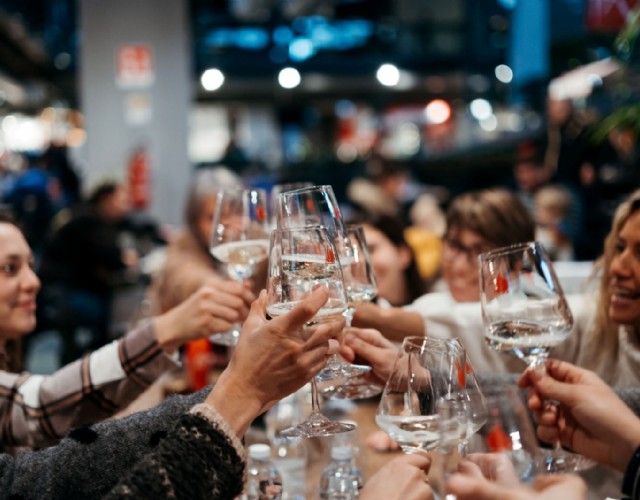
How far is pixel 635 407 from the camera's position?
1.52m

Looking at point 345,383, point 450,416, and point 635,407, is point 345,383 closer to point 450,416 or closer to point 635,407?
point 450,416

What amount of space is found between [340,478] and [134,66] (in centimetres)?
798

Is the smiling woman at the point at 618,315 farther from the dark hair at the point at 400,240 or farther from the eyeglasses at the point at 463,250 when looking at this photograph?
the dark hair at the point at 400,240

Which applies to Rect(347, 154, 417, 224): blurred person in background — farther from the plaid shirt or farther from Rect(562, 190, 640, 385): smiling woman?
the plaid shirt

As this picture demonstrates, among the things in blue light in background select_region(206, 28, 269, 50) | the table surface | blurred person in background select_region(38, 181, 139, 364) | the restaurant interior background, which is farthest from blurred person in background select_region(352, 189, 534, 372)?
blue light in background select_region(206, 28, 269, 50)

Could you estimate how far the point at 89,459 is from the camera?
1200mm

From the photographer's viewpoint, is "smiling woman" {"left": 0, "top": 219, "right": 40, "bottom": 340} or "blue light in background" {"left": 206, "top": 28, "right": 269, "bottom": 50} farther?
"blue light in background" {"left": 206, "top": 28, "right": 269, "bottom": 50}

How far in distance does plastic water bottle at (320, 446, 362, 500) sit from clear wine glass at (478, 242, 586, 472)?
357 mm

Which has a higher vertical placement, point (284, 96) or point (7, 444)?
point (284, 96)

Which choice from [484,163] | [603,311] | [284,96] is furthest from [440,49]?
[603,311]

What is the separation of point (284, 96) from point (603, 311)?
15.2m

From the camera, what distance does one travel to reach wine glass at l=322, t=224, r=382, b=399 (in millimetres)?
1458

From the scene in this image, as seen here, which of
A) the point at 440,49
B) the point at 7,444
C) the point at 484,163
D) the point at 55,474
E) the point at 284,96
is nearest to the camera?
the point at 55,474

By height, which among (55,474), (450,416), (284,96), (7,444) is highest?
(284,96)
